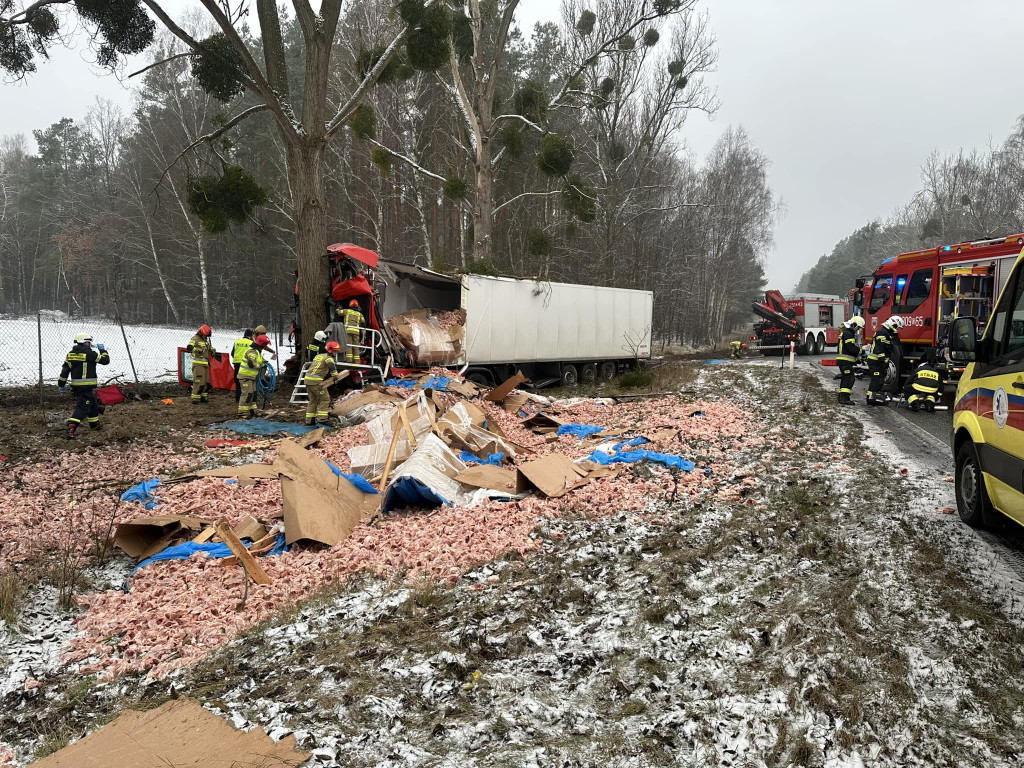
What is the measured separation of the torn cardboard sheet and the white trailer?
1100 centimetres

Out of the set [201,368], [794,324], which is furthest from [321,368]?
[794,324]

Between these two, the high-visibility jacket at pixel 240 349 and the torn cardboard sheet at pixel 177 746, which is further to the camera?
the high-visibility jacket at pixel 240 349

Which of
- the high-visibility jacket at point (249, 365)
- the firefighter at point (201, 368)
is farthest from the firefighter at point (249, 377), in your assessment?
the firefighter at point (201, 368)

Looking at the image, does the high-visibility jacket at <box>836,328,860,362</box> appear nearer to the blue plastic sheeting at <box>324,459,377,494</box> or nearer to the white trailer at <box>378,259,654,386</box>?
the white trailer at <box>378,259,654,386</box>

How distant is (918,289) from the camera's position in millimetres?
12164

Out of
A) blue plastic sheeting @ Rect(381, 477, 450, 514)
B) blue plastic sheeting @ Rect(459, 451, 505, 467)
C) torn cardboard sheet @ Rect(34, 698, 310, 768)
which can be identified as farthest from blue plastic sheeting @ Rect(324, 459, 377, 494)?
torn cardboard sheet @ Rect(34, 698, 310, 768)

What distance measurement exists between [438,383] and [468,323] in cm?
266

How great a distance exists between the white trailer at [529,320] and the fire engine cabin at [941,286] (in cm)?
695

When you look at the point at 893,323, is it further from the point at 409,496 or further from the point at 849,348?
the point at 409,496

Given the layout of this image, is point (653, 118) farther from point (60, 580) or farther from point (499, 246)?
point (60, 580)

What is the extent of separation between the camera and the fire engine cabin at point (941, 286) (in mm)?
10773

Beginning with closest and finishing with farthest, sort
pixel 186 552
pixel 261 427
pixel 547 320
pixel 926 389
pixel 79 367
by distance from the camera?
pixel 186 552, pixel 79 367, pixel 261 427, pixel 926 389, pixel 547 320

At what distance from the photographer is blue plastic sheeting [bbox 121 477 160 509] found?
226 inches

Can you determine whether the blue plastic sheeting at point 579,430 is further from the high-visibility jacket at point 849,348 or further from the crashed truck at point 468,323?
the high-visibility jacket at point 849,348
